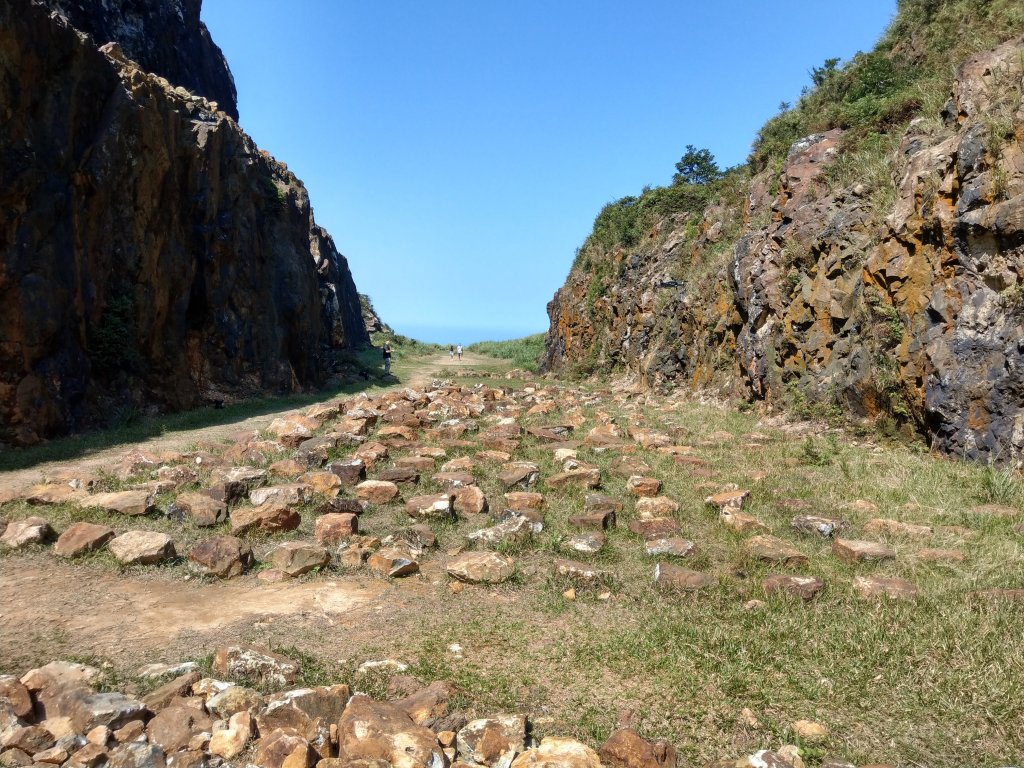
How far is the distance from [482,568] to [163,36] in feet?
117

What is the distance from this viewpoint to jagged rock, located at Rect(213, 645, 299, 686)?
3.55 meters

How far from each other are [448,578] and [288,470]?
384 cm

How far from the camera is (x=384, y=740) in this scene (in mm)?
2939

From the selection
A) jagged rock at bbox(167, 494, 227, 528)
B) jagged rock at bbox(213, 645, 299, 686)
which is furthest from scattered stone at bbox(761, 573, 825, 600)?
jagged rock at bbox(167, 494, 227, 528)

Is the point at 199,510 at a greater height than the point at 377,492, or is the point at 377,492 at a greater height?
the point at 199,510

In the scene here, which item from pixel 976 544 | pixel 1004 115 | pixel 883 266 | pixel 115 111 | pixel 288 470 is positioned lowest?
pixel 976 544

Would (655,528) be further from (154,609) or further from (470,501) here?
(154,609)

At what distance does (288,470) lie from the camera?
26.8 feet

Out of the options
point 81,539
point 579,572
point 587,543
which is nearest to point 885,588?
point 579,572

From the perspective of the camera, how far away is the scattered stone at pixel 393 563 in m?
5.24

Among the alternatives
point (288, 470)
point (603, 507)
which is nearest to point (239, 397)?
point (288, 470)

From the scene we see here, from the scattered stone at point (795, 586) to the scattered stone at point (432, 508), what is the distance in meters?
3.14

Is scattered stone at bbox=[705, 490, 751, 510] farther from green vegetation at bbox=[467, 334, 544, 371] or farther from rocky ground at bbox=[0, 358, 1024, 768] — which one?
green vegetation at bbox=[467, 334, 544, 371]

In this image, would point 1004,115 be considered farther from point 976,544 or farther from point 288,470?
point 288,470
